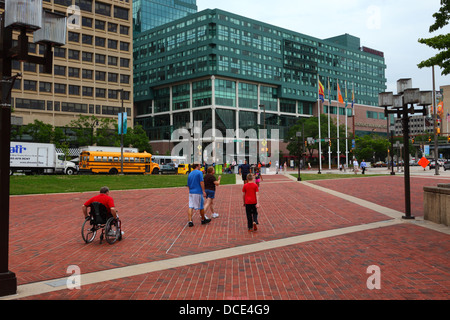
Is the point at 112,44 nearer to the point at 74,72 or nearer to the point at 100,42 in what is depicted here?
the point at 100,42

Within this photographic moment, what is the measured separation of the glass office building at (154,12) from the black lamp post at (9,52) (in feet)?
370

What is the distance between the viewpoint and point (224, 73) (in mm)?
80750

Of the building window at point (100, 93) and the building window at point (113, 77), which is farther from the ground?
the building window at point (113, 77)

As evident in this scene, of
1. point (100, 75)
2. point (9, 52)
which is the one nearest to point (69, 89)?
point (100, 75)

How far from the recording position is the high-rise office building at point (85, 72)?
65.8 m

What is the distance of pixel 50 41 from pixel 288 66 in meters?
93.5

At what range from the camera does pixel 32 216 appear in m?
13.0

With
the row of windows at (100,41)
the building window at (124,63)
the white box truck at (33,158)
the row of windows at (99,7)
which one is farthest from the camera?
the building window at (124,63)

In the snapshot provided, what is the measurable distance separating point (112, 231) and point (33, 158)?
36.1 m

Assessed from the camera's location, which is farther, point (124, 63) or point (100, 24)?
point (124, 63)

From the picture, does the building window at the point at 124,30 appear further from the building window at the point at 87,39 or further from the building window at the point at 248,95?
the building window at the point at 248,95

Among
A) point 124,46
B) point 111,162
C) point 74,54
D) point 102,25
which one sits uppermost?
point 102,25

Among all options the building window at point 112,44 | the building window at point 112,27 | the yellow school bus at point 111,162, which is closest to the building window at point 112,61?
the building window at point 112,44

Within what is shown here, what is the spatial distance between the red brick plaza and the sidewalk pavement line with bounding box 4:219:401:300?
0.06ft
